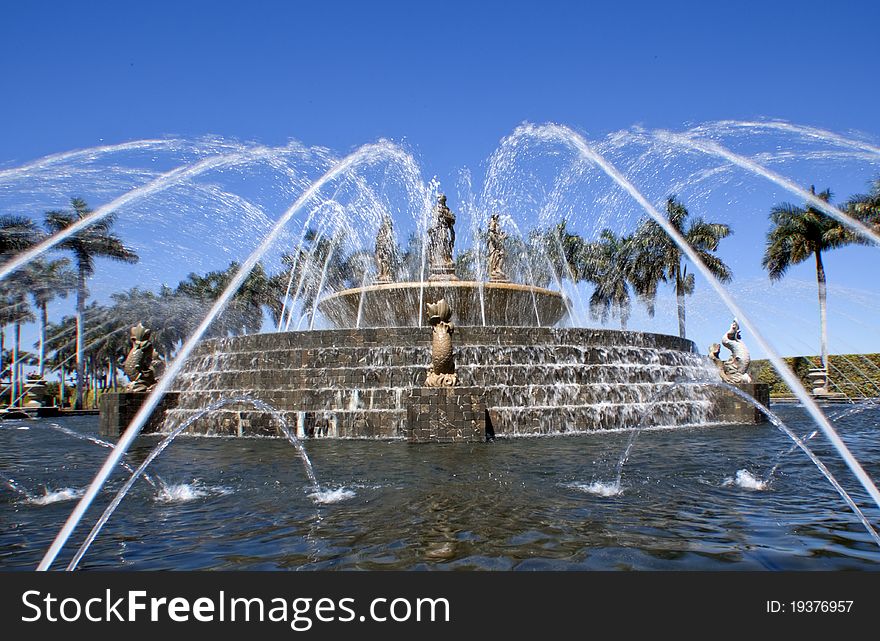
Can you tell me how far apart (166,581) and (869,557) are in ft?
16.4

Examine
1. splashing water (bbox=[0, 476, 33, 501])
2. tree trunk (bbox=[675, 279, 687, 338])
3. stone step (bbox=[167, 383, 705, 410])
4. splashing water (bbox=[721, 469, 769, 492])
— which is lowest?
splashing water (bbox=[0, 476, 33, 501])

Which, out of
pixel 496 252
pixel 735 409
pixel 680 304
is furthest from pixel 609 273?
pixel 735 409

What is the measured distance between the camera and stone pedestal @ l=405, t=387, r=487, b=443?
1270 cm

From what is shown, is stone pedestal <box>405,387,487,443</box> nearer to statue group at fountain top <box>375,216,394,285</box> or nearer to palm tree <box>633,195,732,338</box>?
statue group at fountain top <box>375,216,394,285</box>

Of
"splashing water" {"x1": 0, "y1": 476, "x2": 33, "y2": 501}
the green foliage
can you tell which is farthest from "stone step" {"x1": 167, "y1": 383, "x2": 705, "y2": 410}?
the green foliage

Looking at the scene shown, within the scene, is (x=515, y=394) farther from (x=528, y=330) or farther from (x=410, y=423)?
(x=410, y=423)

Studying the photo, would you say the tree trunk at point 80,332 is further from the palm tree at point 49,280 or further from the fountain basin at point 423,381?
the fountain basin at point 423,381

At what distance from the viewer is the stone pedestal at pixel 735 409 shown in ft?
57.6

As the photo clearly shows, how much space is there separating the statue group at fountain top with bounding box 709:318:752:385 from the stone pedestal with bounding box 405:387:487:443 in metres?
10.3

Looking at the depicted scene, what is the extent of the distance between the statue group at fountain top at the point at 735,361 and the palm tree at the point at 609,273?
123ft

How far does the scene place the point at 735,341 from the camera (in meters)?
19.3

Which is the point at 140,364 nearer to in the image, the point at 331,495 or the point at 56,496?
the point at 56,496

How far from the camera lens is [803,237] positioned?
139ft

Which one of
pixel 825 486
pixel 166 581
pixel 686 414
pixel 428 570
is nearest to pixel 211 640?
pixel 166 581
